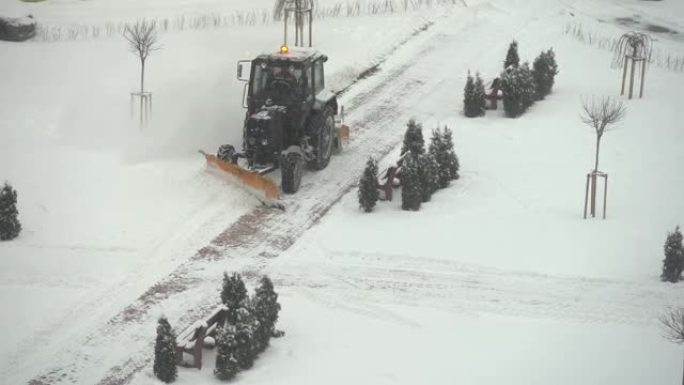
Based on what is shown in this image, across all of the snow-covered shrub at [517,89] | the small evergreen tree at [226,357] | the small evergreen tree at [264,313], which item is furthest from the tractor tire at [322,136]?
the small evergreen tree at [226,357]

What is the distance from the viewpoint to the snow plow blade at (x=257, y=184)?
63.3 feet

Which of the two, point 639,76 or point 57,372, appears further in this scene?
point 639,76

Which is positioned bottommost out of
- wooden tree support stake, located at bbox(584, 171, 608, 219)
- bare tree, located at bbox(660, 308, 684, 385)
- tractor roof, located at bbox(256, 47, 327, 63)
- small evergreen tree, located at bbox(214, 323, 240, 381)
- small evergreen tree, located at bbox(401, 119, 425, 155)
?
small evergreen tree, located at bbox(214, 323, 240, 381)

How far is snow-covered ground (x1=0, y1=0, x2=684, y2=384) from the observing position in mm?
14461

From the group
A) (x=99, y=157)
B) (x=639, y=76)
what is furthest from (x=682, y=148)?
(x=99, y=157)

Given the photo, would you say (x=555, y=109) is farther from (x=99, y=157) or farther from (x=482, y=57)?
(x=99, y=157)

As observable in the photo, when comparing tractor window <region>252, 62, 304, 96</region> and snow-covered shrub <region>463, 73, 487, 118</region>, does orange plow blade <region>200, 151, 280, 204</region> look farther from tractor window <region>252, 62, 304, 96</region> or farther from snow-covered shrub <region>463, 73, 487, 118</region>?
snow-covered shrub <region>463, 73, 487, 118</region>

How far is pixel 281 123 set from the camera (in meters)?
19.9

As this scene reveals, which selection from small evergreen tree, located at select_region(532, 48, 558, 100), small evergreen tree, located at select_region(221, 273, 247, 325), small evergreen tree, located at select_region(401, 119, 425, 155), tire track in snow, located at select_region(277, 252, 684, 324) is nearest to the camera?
small evergreen tree, located at select_region(221, 273, 247, 325)

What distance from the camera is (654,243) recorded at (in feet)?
58.5

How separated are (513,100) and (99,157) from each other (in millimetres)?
8621

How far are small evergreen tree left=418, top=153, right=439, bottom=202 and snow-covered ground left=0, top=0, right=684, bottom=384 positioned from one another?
0.66 ft

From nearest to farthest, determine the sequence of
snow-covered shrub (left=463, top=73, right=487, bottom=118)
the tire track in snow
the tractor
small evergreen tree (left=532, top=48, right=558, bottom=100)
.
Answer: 1. the tire track in snow
2. the tractor
3. snow-covered shrub (left=463, top=73, right=487, bottom=118)
4. small evergreen tree (left=532, top=48, right=558, bottom=100)

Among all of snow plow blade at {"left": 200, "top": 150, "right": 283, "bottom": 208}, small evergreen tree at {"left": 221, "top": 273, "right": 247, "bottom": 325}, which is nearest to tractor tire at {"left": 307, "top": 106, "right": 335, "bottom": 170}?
snow plow blade at {"left": 200, "top": 150, "right": 283, "bottom": 208}
